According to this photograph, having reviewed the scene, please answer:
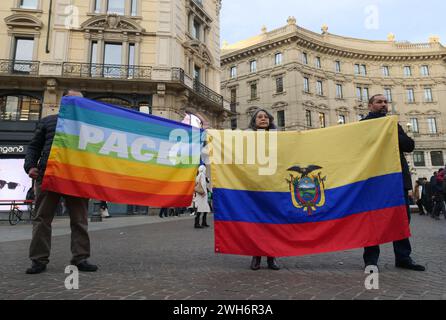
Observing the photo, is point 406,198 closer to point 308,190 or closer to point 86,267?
point 308,190

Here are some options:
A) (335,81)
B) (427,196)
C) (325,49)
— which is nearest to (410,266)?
(427,196)

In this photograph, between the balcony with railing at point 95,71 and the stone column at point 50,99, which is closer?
the stone column at point 50,99

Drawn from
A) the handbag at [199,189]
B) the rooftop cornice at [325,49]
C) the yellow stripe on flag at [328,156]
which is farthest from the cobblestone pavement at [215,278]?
the rooftop cornice at [325,49]

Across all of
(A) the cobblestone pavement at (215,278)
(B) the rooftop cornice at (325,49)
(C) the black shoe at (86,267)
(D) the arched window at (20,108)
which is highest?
(B) the rooftop cornice at (325,49)

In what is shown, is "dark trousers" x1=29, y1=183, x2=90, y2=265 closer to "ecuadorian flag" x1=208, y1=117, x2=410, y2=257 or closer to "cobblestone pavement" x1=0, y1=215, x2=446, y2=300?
"cobblestone pavement" x1=0, y1=215, x2=446, y2=300

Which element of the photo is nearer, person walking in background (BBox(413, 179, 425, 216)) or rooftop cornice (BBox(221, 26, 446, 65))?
person walking in background (BBox(413, 179, 425, 216))

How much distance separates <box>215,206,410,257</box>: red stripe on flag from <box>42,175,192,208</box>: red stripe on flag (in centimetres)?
74

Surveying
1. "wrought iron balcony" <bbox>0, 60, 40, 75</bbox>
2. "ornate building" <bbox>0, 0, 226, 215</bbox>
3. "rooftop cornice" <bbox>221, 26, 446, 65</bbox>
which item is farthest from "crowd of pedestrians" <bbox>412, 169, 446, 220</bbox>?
"rooftop cornice" <bbox>221, 26, 446, 65</bbox>

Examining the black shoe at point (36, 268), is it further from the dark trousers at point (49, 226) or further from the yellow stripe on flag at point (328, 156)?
the yellow stripe on flag at point (328, 156)

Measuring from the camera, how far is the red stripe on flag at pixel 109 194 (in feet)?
13.1

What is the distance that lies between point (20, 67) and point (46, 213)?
1903 cm

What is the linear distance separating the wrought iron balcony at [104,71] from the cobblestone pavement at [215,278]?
15.9 meters

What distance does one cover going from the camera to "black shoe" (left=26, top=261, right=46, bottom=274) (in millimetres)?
3830
